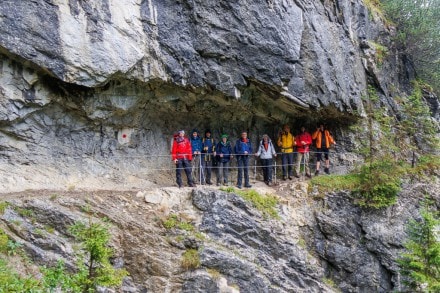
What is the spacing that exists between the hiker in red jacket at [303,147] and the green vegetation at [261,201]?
2.79m

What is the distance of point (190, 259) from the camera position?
10727mm

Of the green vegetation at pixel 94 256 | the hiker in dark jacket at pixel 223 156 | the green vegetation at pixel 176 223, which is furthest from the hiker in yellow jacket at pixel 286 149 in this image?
the green vegetation at pixel 94 256

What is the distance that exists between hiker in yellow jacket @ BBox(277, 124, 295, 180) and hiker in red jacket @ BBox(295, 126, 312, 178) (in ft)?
0.82

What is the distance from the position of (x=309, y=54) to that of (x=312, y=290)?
718cm

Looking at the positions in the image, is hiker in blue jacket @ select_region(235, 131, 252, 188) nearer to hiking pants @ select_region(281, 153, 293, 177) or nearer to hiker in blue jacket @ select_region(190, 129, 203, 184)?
hiker in blue jacket @ select_region(190, 129, 203, 184)

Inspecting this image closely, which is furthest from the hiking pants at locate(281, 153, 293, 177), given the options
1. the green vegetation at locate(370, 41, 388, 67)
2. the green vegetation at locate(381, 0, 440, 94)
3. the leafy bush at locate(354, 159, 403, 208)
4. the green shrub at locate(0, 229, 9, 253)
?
the green shrub at locate(0, 229, 9, 253)

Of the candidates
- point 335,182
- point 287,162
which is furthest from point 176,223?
point 335,182

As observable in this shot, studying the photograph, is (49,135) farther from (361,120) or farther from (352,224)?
(361,120)

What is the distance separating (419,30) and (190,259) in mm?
14160

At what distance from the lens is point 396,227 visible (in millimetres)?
13328

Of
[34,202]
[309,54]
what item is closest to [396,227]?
[309,54]

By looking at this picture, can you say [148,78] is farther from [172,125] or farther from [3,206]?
[3,206]

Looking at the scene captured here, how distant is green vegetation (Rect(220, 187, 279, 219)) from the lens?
1248 cm

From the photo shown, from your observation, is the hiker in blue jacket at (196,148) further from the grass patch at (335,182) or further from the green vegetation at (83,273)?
the green vegetation at (83,273)
